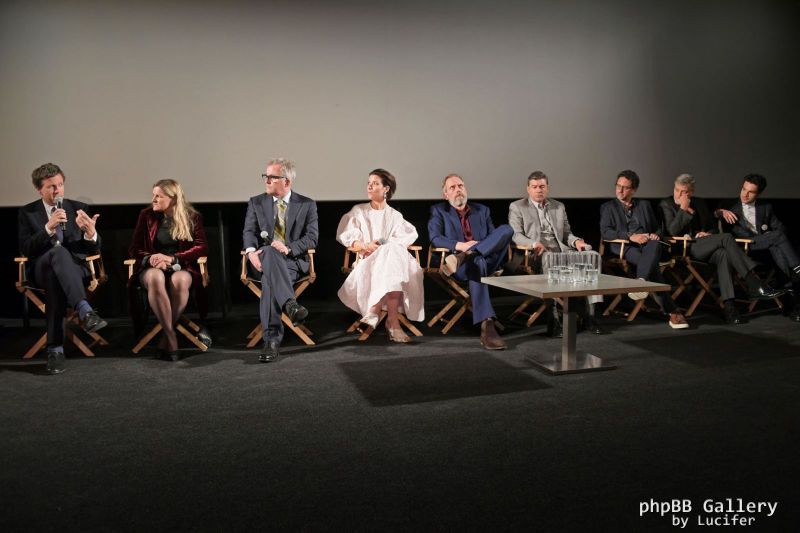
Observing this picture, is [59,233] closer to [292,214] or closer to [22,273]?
[22,273]

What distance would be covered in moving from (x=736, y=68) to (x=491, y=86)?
8.55 feet

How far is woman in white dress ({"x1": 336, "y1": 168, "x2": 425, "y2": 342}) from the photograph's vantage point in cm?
430

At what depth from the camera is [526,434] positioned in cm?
250

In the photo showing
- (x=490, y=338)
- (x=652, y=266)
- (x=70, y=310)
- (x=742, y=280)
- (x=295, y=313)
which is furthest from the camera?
(x=742, y=280)

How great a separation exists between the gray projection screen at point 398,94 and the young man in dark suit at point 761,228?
78 centimetres

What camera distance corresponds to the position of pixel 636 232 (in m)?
5.16

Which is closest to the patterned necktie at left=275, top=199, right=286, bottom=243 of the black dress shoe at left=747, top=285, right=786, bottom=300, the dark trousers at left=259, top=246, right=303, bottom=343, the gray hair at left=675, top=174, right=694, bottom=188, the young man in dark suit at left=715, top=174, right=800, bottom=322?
the dark trousers at left=259, top=246, right=303, bottom=343

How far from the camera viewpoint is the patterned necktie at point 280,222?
4.46m

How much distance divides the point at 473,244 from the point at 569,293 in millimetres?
1211

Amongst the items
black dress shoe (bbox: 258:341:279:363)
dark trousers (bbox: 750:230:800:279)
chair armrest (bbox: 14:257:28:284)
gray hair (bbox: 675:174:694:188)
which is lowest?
black dress shoe (bbox: 258:341:279:363)

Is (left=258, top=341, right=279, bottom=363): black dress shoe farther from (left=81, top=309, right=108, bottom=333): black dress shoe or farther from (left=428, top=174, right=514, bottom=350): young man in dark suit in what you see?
(left=428, top=174, right=514, bottom=350): young man in dark suit

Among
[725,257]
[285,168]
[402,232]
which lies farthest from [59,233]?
[725,257]

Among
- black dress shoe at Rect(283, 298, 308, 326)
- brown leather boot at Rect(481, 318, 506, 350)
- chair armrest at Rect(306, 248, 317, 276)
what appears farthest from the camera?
chair armrest at Rect(306, 248, 317, 276)

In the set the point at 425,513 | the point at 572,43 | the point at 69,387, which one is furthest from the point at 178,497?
the point at 572,43
